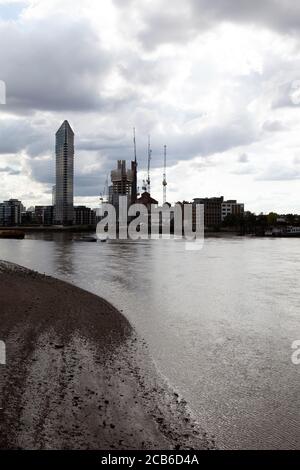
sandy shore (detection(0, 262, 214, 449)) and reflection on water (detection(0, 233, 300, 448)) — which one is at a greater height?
sandy shore (detection(0, 262, 214, 449))

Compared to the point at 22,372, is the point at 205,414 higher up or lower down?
lower down

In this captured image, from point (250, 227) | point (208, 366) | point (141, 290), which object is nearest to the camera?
point (208, 366)

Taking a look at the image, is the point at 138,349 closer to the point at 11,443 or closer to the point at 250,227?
the point at 11,443

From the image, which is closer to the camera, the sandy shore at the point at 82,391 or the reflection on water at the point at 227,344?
the sandy shore at the point at 82,391

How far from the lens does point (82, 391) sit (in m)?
8.30

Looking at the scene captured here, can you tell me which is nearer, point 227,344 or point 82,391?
point 82,391

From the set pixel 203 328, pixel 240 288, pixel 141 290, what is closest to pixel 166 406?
pixel 203 328

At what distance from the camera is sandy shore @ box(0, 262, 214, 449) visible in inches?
261

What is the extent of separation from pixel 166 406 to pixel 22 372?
2777 millimetres

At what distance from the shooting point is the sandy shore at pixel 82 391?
6625 mm

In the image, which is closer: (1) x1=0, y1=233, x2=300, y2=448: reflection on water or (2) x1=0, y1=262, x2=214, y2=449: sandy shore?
(2) x1=0, y1=262, x2=214, y2=449: sandy shore

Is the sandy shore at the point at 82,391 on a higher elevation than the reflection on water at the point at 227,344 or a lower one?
higher

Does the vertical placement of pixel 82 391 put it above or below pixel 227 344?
above

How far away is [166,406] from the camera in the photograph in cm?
835
